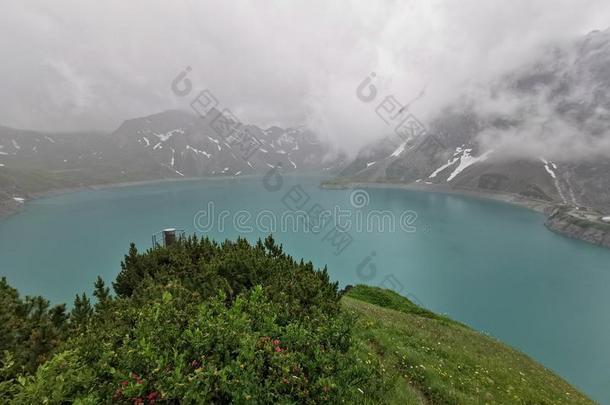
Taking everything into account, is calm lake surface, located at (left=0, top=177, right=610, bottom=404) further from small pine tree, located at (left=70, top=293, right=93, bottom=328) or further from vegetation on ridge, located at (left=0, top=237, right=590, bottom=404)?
small pine tree, located at (left=70, top=293, right=93, bottom=328)

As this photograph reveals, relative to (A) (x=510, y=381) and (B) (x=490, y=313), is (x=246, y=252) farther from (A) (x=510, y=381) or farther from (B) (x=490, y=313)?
(B) (x=490, y=313)

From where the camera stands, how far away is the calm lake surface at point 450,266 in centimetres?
5828

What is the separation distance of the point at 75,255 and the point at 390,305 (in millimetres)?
101304

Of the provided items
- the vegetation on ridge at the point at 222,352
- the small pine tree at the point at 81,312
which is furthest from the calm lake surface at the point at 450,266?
the small pine tree at the point at 81,312

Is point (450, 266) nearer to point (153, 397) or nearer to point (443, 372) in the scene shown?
point (443, 372)

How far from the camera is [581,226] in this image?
134500 mm

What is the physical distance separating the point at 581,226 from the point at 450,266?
8958 cm

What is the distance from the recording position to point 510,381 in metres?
13.2

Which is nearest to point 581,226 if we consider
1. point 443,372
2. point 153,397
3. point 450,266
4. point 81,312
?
point 450,266

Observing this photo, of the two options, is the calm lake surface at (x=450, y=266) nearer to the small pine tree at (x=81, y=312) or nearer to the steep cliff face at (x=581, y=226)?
the steep cliff face at (x=581, y=226)

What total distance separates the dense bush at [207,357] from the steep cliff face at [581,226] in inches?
6447

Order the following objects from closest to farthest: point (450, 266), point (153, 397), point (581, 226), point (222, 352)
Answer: point (153, 397) → point (222, 352) → point (450, 266) → point (581, 226)

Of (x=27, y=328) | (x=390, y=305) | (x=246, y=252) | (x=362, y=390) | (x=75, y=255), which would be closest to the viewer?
(x=362, y=390)

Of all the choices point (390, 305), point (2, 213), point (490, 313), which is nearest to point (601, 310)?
point (490, 313)
